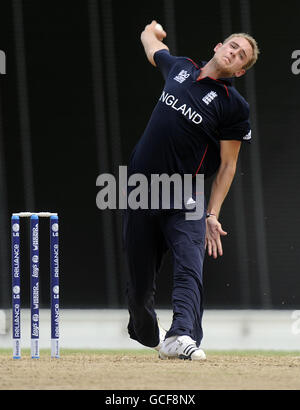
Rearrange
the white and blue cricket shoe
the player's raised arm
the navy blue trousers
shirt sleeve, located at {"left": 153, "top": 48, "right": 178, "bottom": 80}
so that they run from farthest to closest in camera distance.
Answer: the player's raised arm → shirt sleeve, located at {"left": 153, "top": 48, "right": 178, "bottom": 80} → the navy blue trousers → the white and blue cricket shoe

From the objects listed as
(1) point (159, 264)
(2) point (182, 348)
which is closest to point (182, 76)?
(1) point (159, 264)

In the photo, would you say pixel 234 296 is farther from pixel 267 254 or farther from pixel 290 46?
pixel 290 46

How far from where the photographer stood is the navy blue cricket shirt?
540 cm

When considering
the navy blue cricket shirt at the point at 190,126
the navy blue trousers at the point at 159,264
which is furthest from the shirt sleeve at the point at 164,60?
the navy blue trousers at the point at 159,264

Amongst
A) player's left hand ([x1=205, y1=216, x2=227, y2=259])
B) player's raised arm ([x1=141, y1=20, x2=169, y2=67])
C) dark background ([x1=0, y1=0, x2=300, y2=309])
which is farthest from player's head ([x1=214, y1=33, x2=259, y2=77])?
dark background ([x1=0, y1=0, x2=300, y2=309])

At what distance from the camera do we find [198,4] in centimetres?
866

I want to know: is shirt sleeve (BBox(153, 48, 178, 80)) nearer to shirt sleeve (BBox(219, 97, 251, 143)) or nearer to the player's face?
the player's face

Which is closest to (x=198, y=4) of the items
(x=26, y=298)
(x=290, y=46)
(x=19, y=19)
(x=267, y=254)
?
(x=290, y=46)

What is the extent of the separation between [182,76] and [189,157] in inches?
15.6

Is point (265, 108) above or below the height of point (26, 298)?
above

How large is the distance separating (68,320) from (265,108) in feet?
7.17

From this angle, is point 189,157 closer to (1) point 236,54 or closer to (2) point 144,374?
(1) point 236,54

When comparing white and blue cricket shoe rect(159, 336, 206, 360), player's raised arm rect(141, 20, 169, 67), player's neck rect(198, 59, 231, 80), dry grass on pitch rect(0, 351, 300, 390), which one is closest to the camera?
dry grass on pitch rect(0, 351, 300, 390)

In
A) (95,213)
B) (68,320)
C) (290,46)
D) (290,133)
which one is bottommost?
(68,320)
